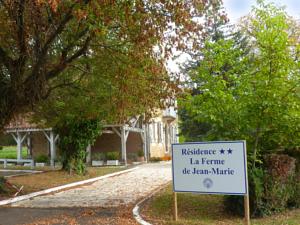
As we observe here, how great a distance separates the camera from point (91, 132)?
2117 centimetres

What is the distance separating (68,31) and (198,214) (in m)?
5.80

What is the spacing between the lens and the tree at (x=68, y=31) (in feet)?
29.7

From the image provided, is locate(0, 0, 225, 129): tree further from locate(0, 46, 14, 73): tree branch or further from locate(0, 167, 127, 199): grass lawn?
locate(0, 167, 127, 199): grass lawn

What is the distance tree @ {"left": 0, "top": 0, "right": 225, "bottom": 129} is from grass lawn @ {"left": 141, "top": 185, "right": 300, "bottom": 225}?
390cm

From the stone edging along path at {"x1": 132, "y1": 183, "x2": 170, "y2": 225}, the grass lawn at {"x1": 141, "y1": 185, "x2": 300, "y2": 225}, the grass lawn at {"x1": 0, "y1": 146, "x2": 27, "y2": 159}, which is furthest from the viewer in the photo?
the grass lawn at {"x1": 0, "y1": 146, "x2": 27, "y2": 159}

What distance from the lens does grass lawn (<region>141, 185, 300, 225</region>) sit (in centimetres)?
859

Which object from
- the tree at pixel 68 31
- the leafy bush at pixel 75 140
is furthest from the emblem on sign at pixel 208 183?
the leafy bush at pixel 75 140

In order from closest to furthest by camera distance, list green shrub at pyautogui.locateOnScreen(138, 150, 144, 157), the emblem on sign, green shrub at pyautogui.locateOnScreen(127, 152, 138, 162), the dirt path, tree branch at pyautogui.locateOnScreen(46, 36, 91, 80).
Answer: the emblem on sign, the dirt path, tree branch at pyautogui.locateOnScreen(46, 36, 91, 80), green shrub at pyautogui.locateOnScreen(127, 152, 138, 162), green shrub at pyautogui.locateOnScreen(138, 150, 144, 157)

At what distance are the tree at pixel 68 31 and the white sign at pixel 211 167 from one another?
2.95 meters

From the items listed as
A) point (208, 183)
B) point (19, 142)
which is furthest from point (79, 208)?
point (19, 142)

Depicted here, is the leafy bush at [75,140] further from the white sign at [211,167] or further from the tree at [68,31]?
the white sign at [211,167]

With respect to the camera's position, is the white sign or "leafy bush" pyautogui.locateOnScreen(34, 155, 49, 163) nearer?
the white sign

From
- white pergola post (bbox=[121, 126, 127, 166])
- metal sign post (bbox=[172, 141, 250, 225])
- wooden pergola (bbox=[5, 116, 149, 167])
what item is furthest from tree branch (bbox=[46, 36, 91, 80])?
white pergola post (bbox=[121, 126, 127, 166])

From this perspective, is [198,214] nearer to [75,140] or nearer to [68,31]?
[68,31]
